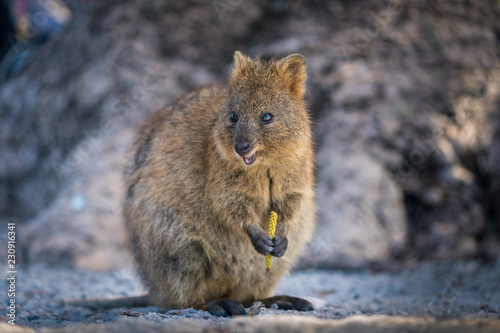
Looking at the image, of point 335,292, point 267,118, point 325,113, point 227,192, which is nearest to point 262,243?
point 227,192

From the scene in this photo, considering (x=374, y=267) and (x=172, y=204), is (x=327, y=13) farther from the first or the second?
(x=172, y=204)

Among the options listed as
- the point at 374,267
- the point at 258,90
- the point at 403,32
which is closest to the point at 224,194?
the point at 258,90

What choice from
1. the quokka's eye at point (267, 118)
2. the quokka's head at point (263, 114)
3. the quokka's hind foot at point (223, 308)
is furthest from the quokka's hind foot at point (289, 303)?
the quokka's eye at point (267, 118)

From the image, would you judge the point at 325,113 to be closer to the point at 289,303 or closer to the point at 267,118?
the point at 267,118

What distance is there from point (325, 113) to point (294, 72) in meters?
4.69

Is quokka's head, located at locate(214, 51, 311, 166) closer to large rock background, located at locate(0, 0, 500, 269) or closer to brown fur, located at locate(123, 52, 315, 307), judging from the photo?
brown fur, located at locate(123, 52, 315, 307)

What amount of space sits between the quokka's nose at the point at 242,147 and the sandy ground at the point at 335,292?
152cm

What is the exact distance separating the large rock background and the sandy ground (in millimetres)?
745

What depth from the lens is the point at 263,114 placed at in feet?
16.7

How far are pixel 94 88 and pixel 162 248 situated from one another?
6.60 m

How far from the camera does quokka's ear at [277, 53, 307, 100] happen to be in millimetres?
5388

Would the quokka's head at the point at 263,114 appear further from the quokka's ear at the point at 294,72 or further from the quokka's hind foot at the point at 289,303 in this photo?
the quokka's hind foot at the point at 289,303

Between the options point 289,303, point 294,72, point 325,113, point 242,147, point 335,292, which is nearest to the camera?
point 242,147

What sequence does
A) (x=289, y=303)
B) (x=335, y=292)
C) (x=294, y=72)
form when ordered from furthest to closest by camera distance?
(x=335, y=292), (x=294, y=72), (x=289, y=303)
